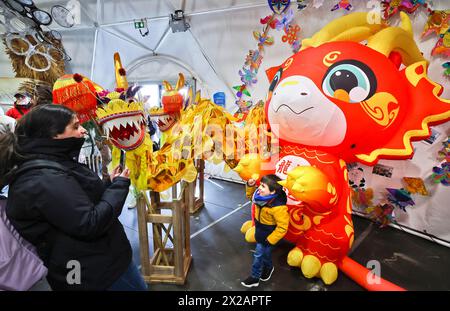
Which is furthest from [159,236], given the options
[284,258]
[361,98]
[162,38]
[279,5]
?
[162,38]

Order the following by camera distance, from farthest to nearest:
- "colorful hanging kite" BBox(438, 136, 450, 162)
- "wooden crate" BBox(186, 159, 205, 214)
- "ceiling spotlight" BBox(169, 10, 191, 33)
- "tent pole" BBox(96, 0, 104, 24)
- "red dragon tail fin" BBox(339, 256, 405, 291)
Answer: "tent pole" BBox(96, 0, 104, 24) < "ceiling spotlight" BBox(169, 10, 191, 33) < "wooden crate" BBox(186, 159, 205, 214) < "colorful hanging kite" BBox(438, 136, 450, 162) < "red dragon tail fin" BBox(339, 256, 405, 291)

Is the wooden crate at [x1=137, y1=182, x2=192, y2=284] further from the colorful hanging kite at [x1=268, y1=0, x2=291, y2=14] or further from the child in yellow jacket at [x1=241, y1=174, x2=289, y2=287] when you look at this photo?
the colorful hanging kite at [x1=268, y1=0, x2=291, y2=14]

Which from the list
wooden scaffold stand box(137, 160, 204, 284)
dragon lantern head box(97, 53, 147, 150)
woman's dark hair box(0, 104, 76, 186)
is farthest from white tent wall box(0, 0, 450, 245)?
woman's dark hair box(0, 104, 76, 186)

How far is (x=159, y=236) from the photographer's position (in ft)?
6.52

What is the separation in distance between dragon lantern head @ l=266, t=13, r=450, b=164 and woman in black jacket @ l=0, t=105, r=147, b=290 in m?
1.27

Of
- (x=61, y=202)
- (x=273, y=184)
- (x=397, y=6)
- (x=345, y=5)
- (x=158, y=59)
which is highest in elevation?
(x=345, y=5)

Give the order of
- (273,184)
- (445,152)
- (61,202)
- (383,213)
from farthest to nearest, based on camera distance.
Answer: (383,213)
(445,152)
(273,184)
(61,202)

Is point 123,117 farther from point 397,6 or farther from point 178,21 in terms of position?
point 178,21

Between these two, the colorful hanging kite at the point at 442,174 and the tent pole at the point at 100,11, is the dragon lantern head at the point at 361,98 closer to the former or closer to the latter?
the colorful hanging kite at the point at 442,174

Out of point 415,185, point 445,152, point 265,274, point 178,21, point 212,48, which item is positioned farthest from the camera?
point 212,48

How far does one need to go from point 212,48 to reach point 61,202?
12.8ft

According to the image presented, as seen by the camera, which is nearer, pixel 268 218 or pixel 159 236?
pixel 268 218

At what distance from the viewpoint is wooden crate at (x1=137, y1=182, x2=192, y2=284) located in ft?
5.98
